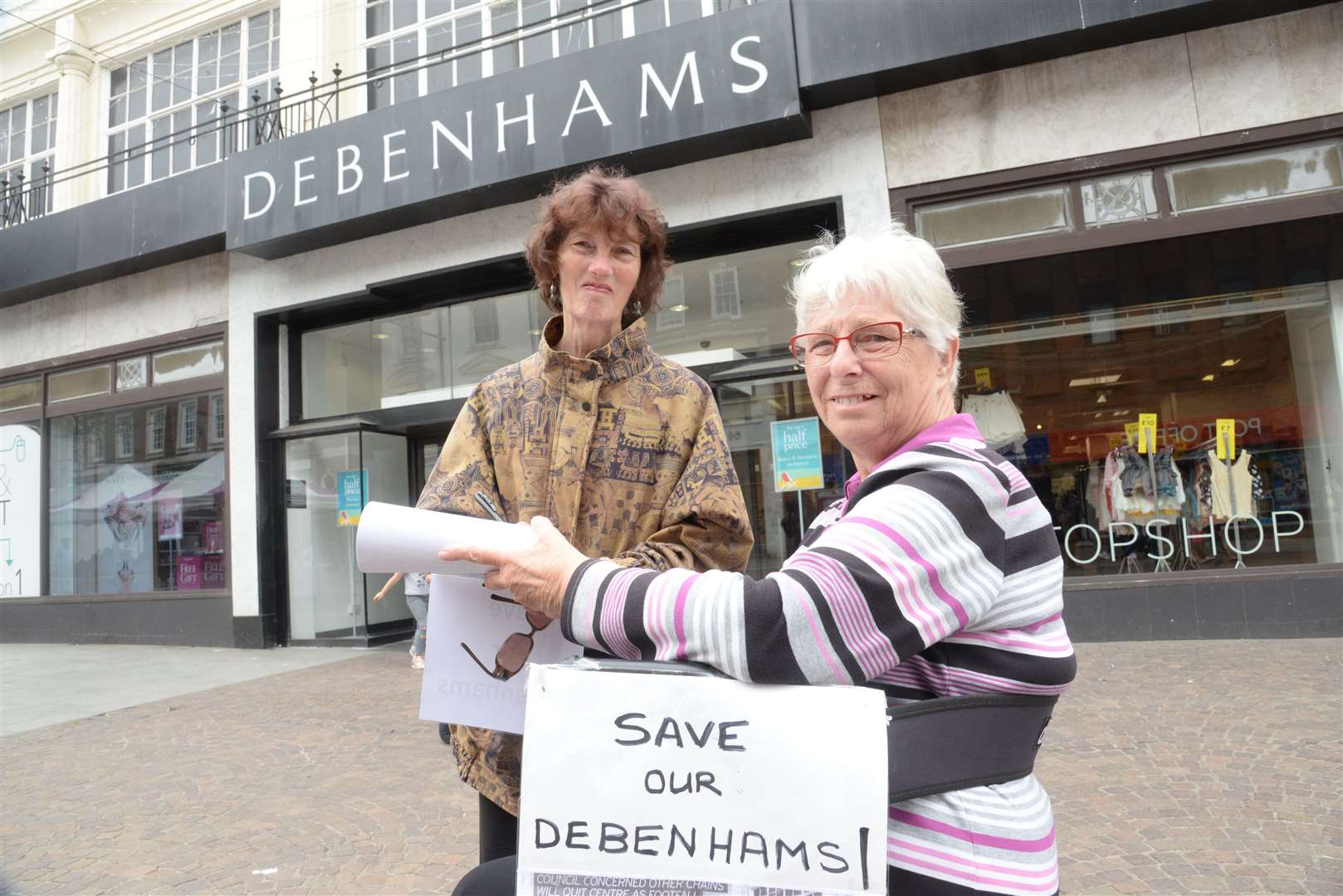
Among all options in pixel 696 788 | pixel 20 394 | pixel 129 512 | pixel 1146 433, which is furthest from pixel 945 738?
pixel 20 394

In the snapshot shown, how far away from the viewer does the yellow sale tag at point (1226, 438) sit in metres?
7.79

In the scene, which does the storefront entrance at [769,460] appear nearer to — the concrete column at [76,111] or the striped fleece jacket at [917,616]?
the striped fleece jacket at [917,616]

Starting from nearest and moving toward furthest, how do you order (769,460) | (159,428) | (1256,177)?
(1256,177)
(769,460)
(159,428)

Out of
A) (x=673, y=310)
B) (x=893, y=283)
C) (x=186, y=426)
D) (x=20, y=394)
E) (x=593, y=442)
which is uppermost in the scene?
(x=20, y=394)

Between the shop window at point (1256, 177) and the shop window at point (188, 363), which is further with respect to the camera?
the shop window at point (188, 363)

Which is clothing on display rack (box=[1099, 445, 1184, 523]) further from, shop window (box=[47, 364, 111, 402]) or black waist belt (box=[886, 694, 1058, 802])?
shop window (box=[47, 364, 111, 402])

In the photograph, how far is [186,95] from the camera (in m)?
11.6

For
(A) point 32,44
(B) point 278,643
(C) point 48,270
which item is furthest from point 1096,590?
(A) point 32,44

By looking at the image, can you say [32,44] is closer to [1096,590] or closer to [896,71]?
[896,71]

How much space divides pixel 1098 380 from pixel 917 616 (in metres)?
8.27

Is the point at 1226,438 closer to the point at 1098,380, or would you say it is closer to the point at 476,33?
the point at 1098,380

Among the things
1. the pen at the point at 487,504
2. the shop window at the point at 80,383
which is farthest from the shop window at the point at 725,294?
the shop window at the point at 80,383

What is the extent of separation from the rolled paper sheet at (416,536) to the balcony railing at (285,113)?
8.11 meters

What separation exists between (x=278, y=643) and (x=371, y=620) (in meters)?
1.15
